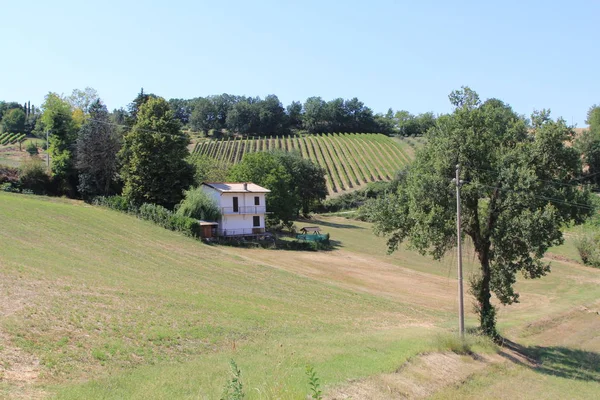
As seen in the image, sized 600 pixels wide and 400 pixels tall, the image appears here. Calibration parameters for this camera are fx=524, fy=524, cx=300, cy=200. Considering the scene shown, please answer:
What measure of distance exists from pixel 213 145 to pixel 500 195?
415 ft

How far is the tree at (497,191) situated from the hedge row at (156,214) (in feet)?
123

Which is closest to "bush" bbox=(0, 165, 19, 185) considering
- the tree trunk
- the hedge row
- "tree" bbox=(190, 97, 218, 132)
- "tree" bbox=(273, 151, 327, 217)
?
the hedge row

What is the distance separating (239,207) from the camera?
2675 inches

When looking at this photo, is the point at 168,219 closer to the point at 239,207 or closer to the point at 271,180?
the point at 239,207

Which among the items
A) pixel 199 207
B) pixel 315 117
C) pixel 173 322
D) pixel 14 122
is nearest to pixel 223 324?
pixel 173 322

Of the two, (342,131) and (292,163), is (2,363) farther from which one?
(342,131)

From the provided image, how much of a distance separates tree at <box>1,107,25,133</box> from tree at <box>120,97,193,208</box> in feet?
332

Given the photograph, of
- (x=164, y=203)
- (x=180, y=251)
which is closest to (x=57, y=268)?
(x=180, y=251)

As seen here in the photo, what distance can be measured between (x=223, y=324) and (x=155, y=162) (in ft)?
162

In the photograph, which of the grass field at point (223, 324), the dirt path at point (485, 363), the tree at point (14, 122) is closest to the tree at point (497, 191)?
the dirt path at point (485, 363)

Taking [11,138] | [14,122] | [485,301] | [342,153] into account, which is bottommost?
[485,301]

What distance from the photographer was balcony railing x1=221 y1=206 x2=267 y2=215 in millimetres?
66875

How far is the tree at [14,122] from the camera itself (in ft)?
498

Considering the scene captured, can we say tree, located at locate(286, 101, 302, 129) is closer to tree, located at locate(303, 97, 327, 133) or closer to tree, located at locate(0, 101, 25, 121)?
tree, located at locate(303, 97, 327, 133)
